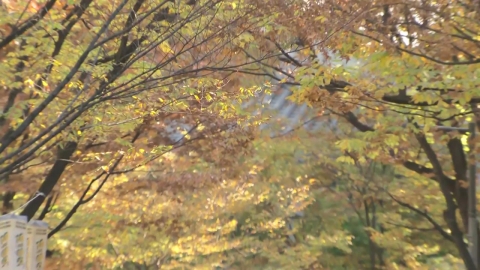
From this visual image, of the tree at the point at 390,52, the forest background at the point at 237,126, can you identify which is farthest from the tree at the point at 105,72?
the tree at the point at 390,52

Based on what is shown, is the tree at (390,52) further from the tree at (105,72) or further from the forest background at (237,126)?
the tree at (105,72)

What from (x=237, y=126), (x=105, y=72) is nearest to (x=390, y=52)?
(x=105, y=72)

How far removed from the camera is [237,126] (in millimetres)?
8836

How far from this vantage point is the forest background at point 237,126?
17.5 ft

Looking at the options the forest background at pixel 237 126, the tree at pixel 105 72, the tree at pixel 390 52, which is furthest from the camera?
the tree at pixel 390 52

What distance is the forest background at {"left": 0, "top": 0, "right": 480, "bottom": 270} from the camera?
534 cm

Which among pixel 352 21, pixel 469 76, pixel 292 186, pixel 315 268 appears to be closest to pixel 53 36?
pixel 352 21

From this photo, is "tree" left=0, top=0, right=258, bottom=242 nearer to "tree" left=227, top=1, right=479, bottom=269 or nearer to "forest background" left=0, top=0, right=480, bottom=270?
"forest background" left=0, top=0, right=480, bottom=270

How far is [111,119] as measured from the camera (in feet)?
20.4

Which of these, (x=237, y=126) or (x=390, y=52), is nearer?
(x=390, y=52)

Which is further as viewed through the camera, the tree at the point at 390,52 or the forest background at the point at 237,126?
the tree at the point at 390,52

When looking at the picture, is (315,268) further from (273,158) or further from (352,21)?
(352,21)

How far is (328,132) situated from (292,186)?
2.09m

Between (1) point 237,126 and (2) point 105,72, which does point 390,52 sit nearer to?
(2) point 105,72
